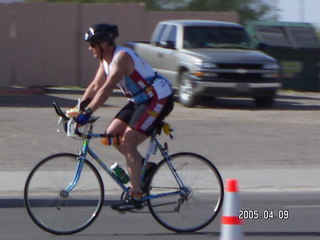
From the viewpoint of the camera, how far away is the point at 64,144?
13945 mm

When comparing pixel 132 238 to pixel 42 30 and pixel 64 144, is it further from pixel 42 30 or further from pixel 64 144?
pixel 42 30

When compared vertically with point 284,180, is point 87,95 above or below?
above

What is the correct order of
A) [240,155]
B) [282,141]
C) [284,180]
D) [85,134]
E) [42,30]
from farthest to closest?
[42,30]
[282,141]
[240,155]
[284,180]
[85,134]

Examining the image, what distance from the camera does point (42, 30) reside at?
24156 millimetres

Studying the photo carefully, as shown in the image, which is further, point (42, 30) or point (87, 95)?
point (42, 30)

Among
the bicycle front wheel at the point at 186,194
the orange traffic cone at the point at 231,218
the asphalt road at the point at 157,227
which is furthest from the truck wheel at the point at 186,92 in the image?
the orange traffic cone at the point at 231,218

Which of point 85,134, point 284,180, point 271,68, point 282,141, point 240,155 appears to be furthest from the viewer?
point 271,68

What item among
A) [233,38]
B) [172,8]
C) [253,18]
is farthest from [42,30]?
[253,18]

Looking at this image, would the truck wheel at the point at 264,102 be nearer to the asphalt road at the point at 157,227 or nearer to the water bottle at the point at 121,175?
the asphalt road at the point at 157,227

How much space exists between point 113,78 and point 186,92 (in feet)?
37.9

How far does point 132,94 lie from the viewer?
799 cm

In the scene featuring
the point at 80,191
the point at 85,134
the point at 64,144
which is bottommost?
the point at 64,144

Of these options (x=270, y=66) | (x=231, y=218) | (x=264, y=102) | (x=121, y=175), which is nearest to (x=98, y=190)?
(x=121, y=175)

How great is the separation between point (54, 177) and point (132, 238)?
0.94m
